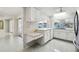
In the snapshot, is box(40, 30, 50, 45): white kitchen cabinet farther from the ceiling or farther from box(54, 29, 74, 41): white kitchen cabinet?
the ceiling

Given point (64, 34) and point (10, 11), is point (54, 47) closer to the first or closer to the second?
point (64, 34)

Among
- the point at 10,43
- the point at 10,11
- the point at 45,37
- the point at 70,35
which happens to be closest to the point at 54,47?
the point at 45,37

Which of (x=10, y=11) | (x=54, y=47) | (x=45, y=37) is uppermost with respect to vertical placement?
(x=10, y=11)

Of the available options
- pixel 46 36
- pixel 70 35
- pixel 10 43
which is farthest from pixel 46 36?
pixel 10 43

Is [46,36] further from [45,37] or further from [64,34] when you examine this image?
[64,34]

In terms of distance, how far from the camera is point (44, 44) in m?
1.99

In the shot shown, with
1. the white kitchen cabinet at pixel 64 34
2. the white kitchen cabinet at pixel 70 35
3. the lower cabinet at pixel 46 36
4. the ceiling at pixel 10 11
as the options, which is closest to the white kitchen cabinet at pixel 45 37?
the lower cabinet at pixel 46 36

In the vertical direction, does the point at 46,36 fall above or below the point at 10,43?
above

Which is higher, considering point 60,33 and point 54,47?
point 60,33

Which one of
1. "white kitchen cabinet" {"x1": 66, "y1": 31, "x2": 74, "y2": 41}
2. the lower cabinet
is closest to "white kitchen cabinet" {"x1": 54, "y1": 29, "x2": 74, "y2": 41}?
"white kitchen cabinet" {"x1": 66, "y1": 31, "x2": 74, "y2": 41}

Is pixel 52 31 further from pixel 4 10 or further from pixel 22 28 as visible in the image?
pixel 4 10

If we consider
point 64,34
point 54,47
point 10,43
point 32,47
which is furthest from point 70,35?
point 10,43

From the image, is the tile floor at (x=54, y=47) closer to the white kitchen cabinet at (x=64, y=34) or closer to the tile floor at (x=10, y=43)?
the white kitchen cabinet at (x=64, y=34)
